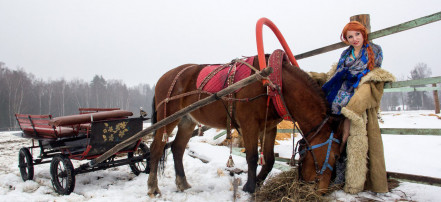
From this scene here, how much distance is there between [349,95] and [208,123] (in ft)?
6.52

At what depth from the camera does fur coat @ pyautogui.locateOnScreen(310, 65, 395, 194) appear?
261 centimetres

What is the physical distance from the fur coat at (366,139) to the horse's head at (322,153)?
0.16 metres

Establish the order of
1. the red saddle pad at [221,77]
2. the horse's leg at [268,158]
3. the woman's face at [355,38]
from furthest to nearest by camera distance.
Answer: the horse's leg at [268,158] < the red saddle pad at [221,77] < the woman's face at [355,38]

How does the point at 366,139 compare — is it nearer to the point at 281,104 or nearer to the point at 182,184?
the point at 281,104

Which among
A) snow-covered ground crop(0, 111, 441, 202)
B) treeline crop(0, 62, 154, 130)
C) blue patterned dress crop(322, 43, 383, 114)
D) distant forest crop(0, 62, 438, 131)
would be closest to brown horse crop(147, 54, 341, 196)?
blue patterned dress crop(322, 43, 383, 114)

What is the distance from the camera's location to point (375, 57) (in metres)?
2.75

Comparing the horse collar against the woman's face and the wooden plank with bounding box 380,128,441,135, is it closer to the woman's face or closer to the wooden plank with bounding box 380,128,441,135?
the woman's face

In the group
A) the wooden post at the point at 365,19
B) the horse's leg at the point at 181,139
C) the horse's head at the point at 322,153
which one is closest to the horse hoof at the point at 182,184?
the horse's leg at the point at 181,139

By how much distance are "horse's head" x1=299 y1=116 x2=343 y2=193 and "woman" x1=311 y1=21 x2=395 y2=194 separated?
0.13m

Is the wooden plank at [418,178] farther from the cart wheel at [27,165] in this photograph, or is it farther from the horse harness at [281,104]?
the cart wheel at [27,165]

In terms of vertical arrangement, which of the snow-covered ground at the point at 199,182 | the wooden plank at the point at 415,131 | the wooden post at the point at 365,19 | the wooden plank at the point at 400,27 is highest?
the wooden post at the point at 365,19

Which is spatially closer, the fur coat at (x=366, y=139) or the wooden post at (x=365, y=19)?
the fur coat at (x=366, y=139)

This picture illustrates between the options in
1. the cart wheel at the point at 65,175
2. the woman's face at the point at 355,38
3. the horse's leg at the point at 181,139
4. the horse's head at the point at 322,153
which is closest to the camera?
the horse's head at the point at 322,153

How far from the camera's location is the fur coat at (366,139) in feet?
8.55
